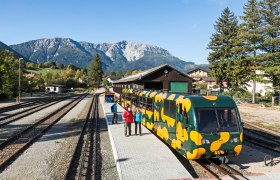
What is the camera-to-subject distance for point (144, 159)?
12406 mm

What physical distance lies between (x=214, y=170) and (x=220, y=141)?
128cm

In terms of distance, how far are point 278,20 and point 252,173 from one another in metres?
38.6

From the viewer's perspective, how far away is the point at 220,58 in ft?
189

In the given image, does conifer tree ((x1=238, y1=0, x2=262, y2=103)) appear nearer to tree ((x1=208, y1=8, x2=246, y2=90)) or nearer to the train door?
tree ((x1=208, y1=8, x2=246, y2=90))

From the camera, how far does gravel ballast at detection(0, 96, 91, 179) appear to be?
1131 centimetres

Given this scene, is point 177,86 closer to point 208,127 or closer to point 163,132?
point 163,132

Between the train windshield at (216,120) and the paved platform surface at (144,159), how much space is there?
1884 mm

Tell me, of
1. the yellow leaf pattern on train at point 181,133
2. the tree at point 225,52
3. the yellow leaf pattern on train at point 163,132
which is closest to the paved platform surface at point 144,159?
the yellow leaf pattern on train at point 163,132

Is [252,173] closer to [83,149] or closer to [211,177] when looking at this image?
[211,177]

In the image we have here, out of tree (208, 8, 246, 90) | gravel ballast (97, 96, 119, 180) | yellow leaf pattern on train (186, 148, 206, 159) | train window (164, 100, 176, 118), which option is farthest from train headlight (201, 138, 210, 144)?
tree (208, 8, 246, 90)

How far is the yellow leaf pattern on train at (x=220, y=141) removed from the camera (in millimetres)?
11531

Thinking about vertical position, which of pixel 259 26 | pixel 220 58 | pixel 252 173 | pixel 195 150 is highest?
pixel 259 26

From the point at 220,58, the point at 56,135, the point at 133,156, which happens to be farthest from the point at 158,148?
the point at 220,58

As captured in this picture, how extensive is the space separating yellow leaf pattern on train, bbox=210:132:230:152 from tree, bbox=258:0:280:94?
33488 millimetres
